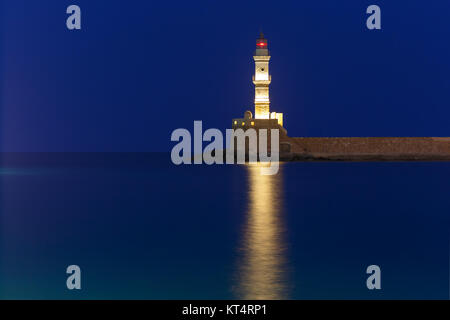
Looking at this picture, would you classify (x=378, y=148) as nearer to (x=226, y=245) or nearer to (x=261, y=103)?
(x=261, y=103)

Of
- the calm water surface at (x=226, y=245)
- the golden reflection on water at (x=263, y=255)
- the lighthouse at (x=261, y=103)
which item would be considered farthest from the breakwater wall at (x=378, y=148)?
the golden reflection on water at (x=263, y=255)

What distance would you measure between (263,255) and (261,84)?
172ft

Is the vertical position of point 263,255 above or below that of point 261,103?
below

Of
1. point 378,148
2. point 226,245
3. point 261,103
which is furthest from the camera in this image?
point 378,148

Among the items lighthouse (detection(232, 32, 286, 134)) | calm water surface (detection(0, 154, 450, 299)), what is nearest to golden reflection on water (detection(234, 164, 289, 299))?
calm water surface (detection(0, 154, 450, 299))

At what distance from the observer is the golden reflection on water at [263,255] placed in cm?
1334

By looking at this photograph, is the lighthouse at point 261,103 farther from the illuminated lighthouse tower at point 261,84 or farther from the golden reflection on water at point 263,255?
the golden reflection on water at point 263,255

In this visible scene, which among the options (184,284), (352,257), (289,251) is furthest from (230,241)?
(184,284)

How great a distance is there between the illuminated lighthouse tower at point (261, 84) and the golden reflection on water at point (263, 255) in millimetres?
37087

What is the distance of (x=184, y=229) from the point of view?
22.6 meters

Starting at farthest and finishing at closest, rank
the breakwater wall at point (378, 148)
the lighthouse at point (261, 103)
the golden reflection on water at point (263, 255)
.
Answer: the breakwater wall at point (378, 148) < the lighthouse at point (261, 103) < the golden reflection on water at point (263, 255)

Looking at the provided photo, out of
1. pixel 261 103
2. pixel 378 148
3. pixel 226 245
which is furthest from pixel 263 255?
pixel 378 148

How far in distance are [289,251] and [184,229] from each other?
18.3 feet

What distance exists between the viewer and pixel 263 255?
17.2 m
